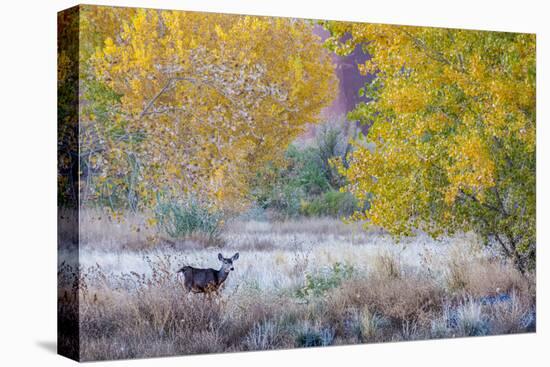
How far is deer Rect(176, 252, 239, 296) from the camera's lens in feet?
39.0

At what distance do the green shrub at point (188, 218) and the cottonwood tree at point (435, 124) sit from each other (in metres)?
1.75

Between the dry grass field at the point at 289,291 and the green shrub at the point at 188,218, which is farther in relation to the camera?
the green shrub at the point at 188,218

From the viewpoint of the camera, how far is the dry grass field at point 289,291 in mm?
11492

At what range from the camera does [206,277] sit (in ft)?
39.3

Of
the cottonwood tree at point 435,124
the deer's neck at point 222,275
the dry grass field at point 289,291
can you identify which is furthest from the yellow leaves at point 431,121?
the deer's neck at point 222,275

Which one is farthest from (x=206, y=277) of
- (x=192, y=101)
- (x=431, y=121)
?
(x=431, y=121)

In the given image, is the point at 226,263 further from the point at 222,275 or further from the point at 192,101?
the point at 192,101

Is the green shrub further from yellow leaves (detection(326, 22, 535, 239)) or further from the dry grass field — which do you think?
yellow leaves (detection(326, 22, 535, 239))

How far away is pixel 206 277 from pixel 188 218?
662 mm

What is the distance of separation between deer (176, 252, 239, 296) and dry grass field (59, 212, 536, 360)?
8cm

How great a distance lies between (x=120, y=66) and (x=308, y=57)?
7.62 ft

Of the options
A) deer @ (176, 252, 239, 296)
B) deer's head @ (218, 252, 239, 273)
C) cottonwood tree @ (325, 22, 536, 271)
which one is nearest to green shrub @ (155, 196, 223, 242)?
deer's head @ (218, 252, 239, 273)

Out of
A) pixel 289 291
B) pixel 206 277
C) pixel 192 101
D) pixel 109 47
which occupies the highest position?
pixel 109 47

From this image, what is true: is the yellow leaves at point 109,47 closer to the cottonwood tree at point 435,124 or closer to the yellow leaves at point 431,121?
the cottonwood tree at point 435,124
